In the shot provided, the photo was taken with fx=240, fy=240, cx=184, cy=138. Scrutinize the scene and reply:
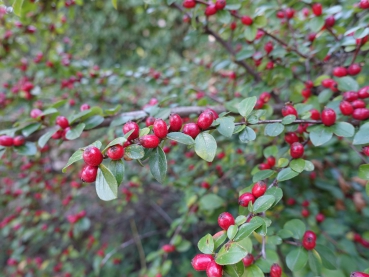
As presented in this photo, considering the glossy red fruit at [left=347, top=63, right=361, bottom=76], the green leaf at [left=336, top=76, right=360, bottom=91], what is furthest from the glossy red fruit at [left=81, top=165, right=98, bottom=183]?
the glossy red fruit at [left=347, top=63, right=361, bottom=76]

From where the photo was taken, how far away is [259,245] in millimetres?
996

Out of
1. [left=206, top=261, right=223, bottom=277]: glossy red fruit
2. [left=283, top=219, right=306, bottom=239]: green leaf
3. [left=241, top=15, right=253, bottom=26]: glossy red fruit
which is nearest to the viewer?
[left=206, top=261, right=223, bottom=277]: glossy red fruit

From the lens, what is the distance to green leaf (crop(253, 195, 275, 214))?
25.7 inches

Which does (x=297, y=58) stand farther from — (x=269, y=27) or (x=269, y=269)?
(x=269, y=269)

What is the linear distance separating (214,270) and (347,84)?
0.96 meters

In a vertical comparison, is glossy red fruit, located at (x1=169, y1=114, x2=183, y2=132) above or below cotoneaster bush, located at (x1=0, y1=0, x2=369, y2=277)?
above

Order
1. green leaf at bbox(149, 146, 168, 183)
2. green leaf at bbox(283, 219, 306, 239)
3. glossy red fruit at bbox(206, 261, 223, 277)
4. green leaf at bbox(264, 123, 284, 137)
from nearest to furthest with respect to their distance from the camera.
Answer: glossy red fruit at bbox(206, 261, 223, 277)
green leaf at bbox(149, 146, 168, 183)
green leaf at bbox(264, 123, 284, 137)
green leaf at bbox(283, 219, 306, 239)

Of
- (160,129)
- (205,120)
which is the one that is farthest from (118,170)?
(205,120)

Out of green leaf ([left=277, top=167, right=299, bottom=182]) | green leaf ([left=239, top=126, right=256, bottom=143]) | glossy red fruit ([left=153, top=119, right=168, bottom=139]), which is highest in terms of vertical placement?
glossy red fruit ([left=153, top=119, right=168, bottom=139])

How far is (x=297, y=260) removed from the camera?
810 mm

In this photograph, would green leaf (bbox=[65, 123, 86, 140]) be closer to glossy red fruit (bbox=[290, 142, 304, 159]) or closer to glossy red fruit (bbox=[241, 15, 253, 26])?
glossy red fruit (bbox=[290, 142, 304, 159])

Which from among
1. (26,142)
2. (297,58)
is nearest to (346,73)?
(297,58)

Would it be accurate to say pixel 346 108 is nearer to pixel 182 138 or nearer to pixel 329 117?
pixel 329 117

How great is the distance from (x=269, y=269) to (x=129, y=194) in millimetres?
1623
